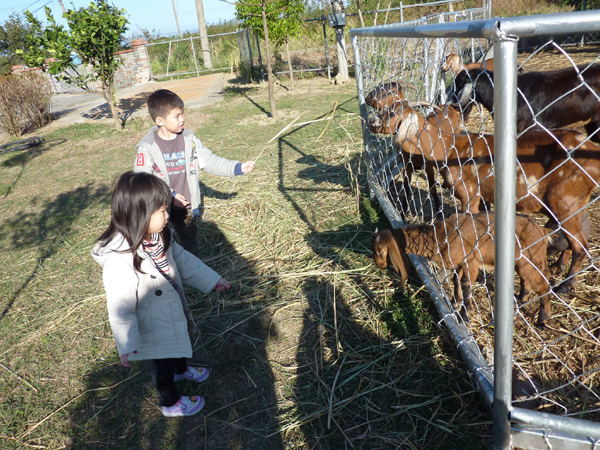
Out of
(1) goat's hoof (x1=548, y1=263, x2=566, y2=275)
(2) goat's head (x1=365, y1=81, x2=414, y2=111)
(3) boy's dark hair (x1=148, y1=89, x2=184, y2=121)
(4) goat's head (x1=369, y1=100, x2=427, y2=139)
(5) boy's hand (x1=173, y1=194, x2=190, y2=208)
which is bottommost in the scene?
(1) goat's hoof (x1=548, y1=263, x2=566, y2=275)

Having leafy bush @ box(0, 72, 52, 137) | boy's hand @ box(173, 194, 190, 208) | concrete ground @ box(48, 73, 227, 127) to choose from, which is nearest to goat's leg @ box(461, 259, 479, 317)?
boy's hand @ box(173, 194, 190, 208)

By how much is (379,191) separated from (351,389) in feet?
8.46

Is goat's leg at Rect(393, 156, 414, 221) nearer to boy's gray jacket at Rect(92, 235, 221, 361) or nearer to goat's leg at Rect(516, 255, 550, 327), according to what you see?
goat's leg at Rect(516, 255, 550, 327)

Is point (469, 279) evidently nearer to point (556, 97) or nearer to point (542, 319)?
point (542, 319)

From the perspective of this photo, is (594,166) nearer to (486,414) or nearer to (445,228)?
(445,228)

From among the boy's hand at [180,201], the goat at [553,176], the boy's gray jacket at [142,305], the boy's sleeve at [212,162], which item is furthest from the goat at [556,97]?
Answer: the boy's gray jacket at [142,305]

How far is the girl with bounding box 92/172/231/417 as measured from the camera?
2.33 metres

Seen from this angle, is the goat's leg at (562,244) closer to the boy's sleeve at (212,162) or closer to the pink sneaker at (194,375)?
the pink sneaker at (194,375)

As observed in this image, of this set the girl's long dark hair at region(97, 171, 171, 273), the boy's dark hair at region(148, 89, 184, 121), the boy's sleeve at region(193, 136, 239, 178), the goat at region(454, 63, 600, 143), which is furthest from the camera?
the goat at region(454, 63, 600, 143)

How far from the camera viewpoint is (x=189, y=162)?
3.97m

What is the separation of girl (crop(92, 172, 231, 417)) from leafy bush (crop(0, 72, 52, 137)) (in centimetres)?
1343

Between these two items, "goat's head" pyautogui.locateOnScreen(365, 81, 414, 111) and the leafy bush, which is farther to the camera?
the leafy bush

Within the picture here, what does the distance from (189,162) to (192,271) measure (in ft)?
4.43

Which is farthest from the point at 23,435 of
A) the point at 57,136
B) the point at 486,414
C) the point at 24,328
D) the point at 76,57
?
the point at 57,136
